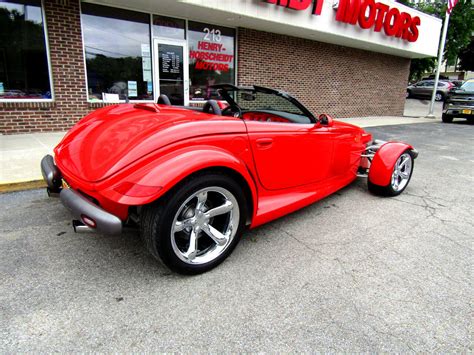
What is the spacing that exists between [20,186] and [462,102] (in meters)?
15.1

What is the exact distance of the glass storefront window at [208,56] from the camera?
30.2 feet

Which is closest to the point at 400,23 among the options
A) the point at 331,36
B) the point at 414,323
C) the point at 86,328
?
the point at 331,36

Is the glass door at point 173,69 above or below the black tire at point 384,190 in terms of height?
above

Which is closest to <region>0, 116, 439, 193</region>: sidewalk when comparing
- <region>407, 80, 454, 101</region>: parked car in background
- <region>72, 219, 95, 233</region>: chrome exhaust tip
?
<region>72, 219, 95, 233</region>: chrome exhaust tip

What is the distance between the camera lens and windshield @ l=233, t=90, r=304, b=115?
319 centimetres

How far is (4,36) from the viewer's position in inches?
267

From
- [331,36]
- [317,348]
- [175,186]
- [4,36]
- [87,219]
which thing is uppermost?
[331,36]

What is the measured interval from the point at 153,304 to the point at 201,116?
1.40 meters

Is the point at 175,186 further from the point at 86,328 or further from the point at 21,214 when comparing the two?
the point at 21,214

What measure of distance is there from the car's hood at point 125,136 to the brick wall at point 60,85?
5.37 metres

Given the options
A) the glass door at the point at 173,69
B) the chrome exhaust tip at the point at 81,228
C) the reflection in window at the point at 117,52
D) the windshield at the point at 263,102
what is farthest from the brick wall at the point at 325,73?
the chrome exhaust tip at the point at 81,228

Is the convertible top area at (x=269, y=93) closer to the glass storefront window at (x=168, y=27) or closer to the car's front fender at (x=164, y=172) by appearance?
the car's front fender at (x=164, y=172)

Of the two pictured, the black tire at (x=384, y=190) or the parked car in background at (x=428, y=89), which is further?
the parked car in background at (x=428, y=89)

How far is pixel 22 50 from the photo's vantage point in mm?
6949
